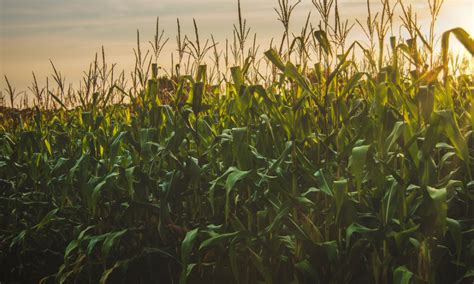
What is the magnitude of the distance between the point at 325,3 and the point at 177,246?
156 cm

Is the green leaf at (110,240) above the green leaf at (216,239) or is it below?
below

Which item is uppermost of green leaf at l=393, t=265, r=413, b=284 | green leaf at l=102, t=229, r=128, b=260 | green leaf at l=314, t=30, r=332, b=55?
green leaf at l=314, t=30, r=332, b=55

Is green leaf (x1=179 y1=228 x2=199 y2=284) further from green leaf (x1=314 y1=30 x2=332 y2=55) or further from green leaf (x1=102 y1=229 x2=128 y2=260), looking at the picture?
green leaf (x1=314 y1=30 x2=332 y2=55)

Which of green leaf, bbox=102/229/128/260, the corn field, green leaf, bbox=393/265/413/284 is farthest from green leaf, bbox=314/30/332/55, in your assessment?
green leaf, bbox=102/229/128/260

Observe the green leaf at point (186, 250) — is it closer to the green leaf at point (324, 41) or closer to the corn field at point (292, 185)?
the corn field at point (292, 185)

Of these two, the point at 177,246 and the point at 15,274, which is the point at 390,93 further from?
the point at 15,274

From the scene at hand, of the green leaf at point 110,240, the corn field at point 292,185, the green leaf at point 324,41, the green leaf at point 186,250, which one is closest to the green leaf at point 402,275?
the corn field at point 292,185

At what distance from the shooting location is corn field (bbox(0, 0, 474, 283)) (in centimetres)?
267

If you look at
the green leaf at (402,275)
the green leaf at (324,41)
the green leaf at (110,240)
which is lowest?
the green leaf at (110,240)

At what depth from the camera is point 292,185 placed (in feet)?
9.74

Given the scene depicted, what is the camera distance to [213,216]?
341cm

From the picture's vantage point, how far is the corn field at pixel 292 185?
2670 mm

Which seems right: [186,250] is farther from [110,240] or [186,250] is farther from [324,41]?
[324,41]

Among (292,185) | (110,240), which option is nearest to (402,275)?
(292,185)
